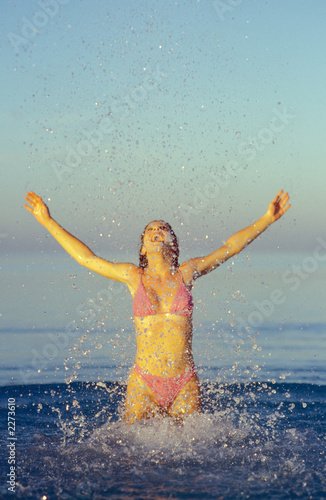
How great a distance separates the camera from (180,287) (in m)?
5.38

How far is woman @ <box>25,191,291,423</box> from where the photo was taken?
17.5ft

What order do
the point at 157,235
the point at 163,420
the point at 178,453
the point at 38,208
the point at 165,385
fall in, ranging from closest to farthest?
the point at 178,453 → the point at 163,420 → the point at 165,385 → the point at 157,235 → the point at 38,208

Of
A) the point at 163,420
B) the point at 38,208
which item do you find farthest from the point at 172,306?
the point at 38,208

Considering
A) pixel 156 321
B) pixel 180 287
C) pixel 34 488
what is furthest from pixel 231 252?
pixel 34 488

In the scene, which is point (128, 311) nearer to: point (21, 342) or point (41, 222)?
point (21, 342)

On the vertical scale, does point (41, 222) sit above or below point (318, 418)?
above

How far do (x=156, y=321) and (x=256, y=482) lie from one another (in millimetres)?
1603

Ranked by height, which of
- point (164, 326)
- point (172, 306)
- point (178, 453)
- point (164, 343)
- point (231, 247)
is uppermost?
point (231, 247)

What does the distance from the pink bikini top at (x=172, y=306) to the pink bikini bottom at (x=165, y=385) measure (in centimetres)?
52

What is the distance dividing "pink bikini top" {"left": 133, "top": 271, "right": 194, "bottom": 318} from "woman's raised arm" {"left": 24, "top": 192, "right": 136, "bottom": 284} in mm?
216

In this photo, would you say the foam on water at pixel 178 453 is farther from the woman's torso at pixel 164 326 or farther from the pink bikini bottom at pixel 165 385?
the woman's torso at pixel 164 326

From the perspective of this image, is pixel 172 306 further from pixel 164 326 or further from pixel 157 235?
pixel 157 235

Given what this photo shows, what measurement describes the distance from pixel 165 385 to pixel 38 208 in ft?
6.73

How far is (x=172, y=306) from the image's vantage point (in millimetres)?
5324
